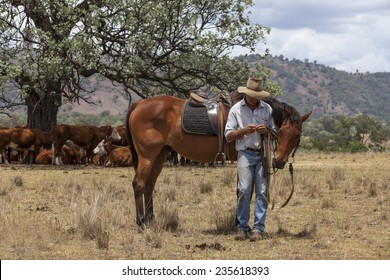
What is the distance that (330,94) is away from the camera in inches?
7101

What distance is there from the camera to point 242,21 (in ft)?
86.8

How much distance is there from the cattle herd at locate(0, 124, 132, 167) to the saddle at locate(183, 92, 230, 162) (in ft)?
44.3

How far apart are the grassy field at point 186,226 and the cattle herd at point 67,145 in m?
8.47

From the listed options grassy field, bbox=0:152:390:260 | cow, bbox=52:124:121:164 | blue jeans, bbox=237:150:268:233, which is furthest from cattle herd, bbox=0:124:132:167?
blue jeans, bbox=237:150:268:233

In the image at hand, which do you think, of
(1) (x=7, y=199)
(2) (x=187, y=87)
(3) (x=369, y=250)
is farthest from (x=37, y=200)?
(2) (x=187, y=87)

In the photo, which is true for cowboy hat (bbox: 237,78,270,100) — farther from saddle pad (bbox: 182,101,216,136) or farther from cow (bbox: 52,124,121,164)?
cow (bbox: 52,124,121,164)

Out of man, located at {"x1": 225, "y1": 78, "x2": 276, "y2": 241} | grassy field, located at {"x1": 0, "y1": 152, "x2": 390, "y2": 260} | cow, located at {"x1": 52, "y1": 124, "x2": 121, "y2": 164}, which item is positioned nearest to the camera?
grassy field, located at {"x1": 0, "y1": 152, "x2": 390, "y2": 260}

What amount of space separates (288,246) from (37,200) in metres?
6.61

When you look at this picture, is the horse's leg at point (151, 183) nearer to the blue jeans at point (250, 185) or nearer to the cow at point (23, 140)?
the blue jeans at point (250, 185)

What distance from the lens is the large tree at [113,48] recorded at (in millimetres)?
23641

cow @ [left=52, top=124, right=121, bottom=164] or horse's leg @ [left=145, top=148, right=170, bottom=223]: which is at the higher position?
cow @ [left=52, top=124, right=121, bottom=164]

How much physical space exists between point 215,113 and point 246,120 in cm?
83

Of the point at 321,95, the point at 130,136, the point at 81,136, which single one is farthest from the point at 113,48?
the point at 321,95

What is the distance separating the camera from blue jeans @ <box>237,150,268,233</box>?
9242 mm
